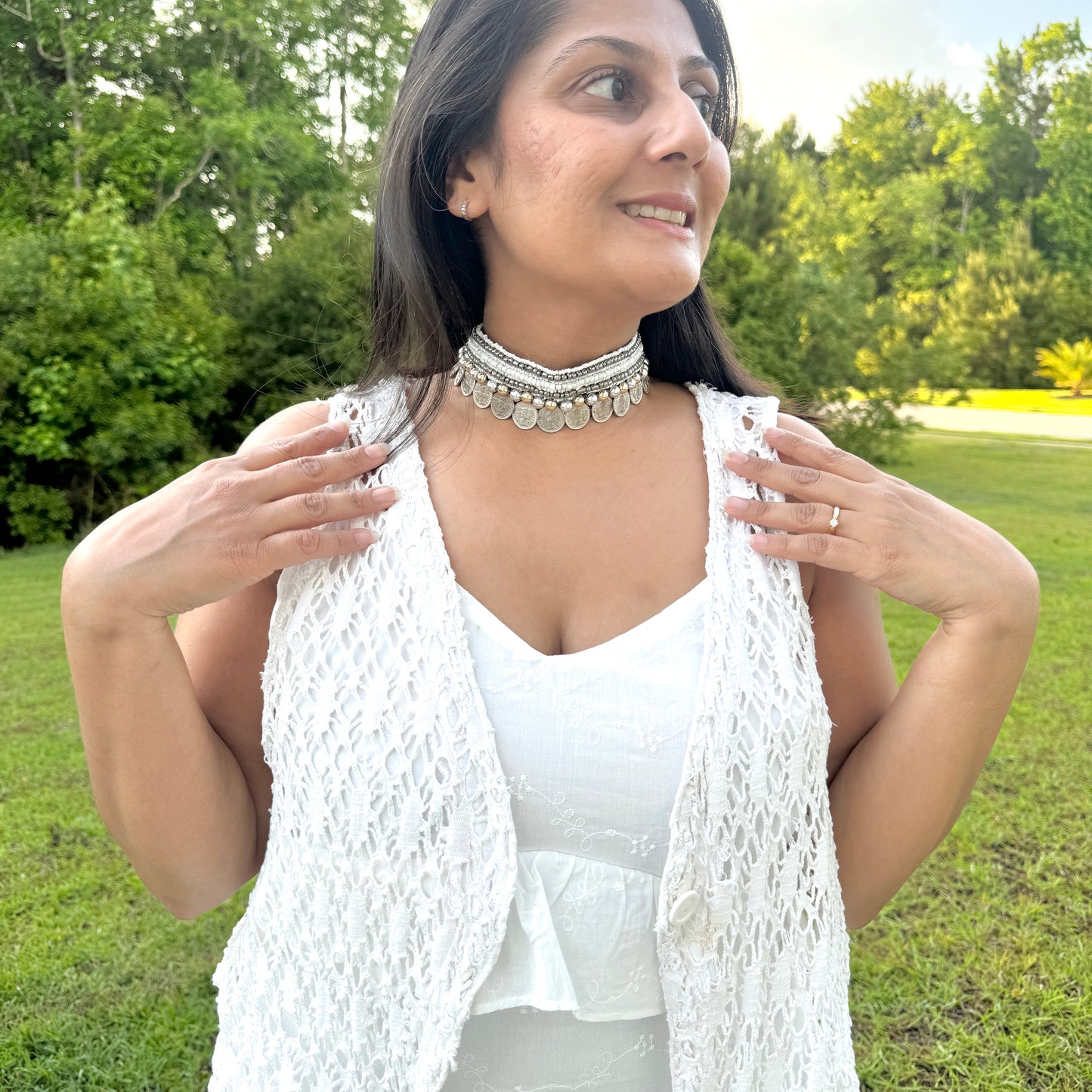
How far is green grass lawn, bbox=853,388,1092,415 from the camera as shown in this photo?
54.1 ft

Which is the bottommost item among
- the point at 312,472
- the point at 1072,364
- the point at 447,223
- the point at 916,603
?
the point at 1072,364

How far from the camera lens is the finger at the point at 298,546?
1.21 m

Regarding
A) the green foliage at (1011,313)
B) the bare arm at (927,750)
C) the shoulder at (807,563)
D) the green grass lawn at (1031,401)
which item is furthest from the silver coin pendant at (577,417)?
the green foliage at (1011,313)

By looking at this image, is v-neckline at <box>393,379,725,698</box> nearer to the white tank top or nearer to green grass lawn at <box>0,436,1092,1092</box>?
the white tank top

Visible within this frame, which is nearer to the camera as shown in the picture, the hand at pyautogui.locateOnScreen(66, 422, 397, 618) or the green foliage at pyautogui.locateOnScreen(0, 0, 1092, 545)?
the hand at pyautogui.locateOnScreen(66, 422, 397, 618)

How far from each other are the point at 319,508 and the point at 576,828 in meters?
0.50

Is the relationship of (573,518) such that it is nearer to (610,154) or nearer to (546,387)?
(546,387)

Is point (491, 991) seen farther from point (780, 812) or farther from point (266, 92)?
point (266, 92)

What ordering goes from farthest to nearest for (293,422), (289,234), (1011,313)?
(1011,313), (289,234), (293,422)

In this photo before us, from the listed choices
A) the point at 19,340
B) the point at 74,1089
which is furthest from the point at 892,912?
the point at 19,340

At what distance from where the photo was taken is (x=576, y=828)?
121 cm

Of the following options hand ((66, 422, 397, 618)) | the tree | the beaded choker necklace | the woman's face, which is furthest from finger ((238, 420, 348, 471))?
the tree

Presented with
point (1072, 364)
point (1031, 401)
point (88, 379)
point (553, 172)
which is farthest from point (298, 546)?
point (1072, 364)


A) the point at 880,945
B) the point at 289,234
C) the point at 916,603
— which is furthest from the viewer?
the point at 289,234
